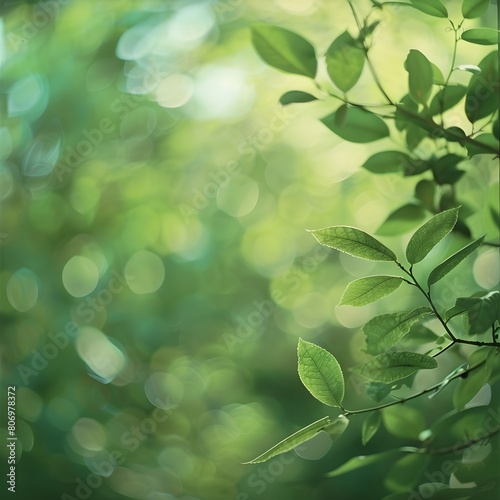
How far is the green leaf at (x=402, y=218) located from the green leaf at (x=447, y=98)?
7cm

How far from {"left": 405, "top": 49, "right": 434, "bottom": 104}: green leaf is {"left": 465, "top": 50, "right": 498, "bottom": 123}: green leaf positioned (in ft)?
0.09

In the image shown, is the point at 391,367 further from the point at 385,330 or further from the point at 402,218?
the point at 402,218

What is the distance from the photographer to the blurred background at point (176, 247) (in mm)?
764

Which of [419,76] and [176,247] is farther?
[176,247]

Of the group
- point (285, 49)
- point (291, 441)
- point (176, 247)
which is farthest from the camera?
point (176, 247)

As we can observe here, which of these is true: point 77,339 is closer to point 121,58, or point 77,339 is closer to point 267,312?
point 267,312

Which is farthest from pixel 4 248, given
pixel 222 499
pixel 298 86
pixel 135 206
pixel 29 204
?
pixel 298 86

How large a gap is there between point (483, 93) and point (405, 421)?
8.8 inches

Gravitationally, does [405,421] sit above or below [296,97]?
below

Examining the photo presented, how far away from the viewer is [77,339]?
77 centimetres

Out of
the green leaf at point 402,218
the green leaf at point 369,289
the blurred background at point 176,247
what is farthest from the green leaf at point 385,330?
the blurred background at point 176,247

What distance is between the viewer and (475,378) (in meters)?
0.32

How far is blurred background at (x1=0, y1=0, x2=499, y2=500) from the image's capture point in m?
0.76

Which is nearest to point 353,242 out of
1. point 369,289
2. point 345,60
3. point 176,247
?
point 369,289
